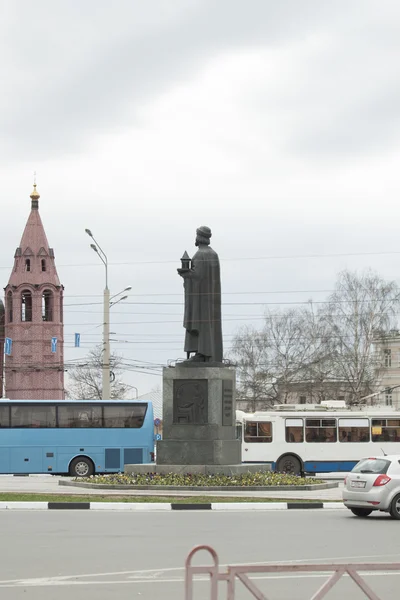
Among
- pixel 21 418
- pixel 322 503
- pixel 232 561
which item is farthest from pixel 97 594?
pixel 21 418

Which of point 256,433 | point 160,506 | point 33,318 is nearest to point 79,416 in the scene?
point 256,433

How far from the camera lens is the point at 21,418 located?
3694 cm

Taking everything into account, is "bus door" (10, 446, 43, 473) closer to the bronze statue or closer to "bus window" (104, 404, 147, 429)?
"bus window" (104, 404, 147, 429)

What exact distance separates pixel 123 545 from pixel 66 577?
320 centimetres

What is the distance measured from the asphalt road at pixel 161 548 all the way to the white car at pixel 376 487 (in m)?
0.29

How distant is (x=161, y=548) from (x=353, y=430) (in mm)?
24819

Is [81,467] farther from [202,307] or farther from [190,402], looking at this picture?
[202,307]

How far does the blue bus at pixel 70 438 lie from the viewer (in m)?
36.7

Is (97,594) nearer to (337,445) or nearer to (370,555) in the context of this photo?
(370,555)

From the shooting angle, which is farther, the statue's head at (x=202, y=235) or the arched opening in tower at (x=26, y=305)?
the arched opening in tower at (x=26, y=305)

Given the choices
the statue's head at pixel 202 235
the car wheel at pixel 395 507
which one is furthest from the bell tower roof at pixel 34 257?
the car wheel at pixel 395 507

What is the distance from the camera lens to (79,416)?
1463 inches

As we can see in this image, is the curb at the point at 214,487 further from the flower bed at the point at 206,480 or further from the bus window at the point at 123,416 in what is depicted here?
the bus window at the point at 123,416

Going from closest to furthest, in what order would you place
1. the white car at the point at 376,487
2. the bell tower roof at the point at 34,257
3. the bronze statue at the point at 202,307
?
the white car at the point at 376,487
the bronze statue at the point at 202,307
the bell tower roof at the point at 34,257
